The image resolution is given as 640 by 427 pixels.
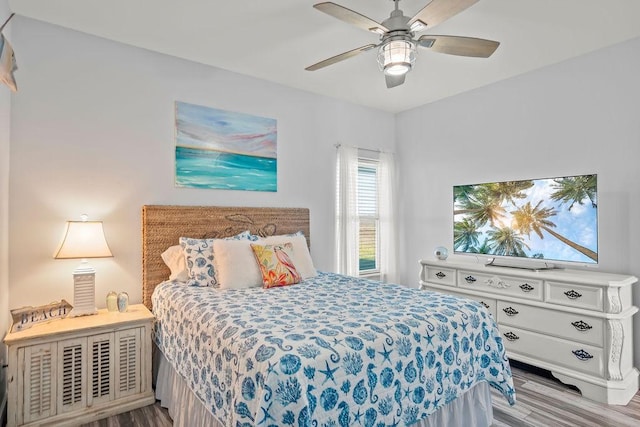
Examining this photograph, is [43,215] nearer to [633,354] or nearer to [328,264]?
[328,264]

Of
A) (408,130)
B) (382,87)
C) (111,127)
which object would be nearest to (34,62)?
(111,127)

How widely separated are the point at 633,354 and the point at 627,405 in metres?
0.47

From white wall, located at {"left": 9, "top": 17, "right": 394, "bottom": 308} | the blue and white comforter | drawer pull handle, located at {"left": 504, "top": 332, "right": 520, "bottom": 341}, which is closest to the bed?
the blue and white comforter

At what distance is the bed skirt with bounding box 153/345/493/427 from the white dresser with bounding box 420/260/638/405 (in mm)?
986

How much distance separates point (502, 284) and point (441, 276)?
0.62 metres

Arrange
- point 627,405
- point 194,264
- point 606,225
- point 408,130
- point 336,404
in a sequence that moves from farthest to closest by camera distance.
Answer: point 408,130 < point 606,225 < point 194,264 < point 627,405 < point 336,404

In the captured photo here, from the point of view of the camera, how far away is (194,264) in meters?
2.65

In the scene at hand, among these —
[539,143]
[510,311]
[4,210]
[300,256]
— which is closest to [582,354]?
[510,311]

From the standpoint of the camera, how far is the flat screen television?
9.12 feet

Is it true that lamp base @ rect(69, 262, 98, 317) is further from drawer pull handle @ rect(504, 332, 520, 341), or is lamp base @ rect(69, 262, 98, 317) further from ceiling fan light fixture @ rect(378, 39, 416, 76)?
drawer pull handle @ rect(504, 332, 520, 341)

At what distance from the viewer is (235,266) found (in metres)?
2.61

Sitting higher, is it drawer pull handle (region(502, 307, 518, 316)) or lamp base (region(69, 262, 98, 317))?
lamp base (region(69, 262, 98, 317))

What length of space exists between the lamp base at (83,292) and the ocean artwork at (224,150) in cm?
100

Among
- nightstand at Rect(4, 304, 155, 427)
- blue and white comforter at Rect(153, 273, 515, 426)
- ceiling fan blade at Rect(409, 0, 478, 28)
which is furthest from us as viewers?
nightstand at Rect(4, 304, 155, 427)
